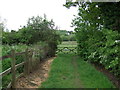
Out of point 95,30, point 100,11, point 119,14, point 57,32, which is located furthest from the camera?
point 57,32

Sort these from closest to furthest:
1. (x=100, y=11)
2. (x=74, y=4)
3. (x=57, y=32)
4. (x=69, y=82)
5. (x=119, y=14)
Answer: (x=69, y=82), (x=119, y=14), (x=100, y=11), (x=74, y=4), (x=57, y=32)

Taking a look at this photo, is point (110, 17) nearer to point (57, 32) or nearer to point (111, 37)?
point (111, 37)

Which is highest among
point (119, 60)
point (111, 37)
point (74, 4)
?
point (74, 4)

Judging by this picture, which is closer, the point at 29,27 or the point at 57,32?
the point at 29,27

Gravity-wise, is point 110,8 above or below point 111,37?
above

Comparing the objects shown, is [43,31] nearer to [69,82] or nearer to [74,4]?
[74,4]

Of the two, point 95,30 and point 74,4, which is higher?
point 74,4

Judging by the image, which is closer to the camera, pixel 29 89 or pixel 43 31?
pixel 29 89

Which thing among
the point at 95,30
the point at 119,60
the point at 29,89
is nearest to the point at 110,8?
the point at 95,30

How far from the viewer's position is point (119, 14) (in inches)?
273

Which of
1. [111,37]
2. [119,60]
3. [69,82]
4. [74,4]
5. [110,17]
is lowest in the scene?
[69,82]

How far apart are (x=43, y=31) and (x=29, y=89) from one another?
1412cm

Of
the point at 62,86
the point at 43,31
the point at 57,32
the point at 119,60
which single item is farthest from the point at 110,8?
the point at 57,32

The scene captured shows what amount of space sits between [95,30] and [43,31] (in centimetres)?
1184
